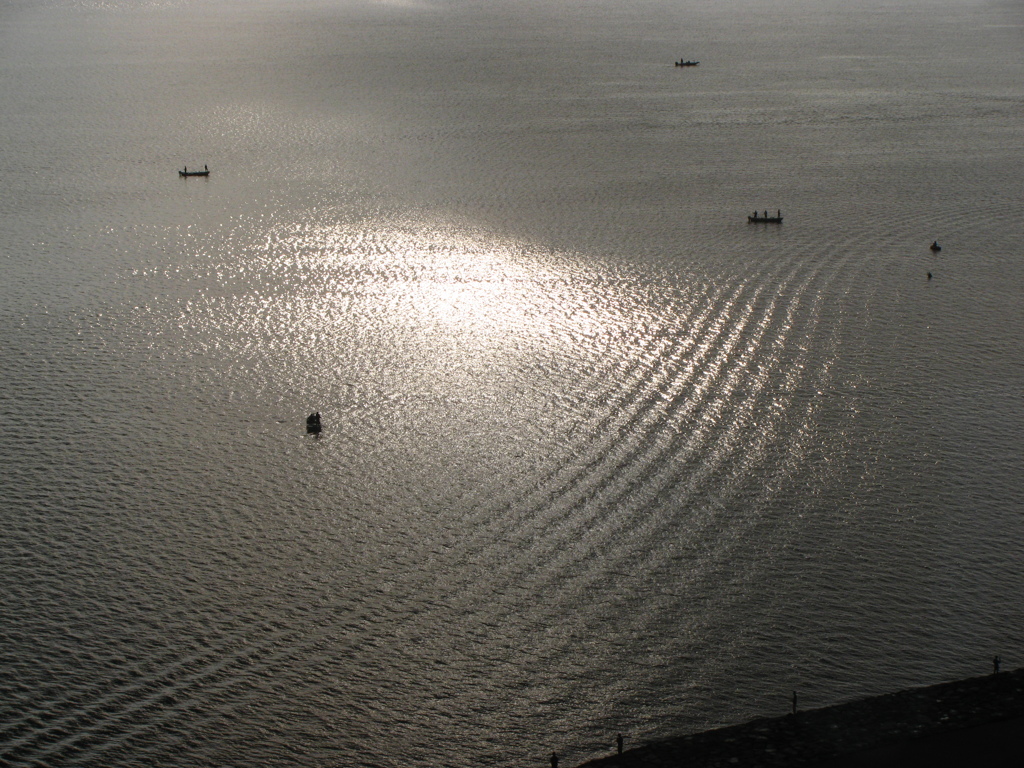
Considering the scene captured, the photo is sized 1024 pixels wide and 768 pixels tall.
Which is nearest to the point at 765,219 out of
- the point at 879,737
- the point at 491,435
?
the point at 491,435

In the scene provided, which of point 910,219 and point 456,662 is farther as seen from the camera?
point 910,219

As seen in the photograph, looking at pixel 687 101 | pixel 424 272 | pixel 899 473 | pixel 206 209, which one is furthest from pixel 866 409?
pixel 687 101

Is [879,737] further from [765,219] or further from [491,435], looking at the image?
[765,219]

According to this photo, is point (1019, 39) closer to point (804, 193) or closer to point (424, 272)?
point (804, 193)

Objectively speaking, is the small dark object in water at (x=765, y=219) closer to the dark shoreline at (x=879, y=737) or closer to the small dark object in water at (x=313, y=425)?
the small dark object in water at (x=313, y=425)

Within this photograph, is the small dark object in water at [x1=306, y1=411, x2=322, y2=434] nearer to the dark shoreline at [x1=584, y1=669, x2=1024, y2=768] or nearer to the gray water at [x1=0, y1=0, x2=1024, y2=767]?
the gray water at [x1=0, y1=0, x2=1024, y2=767]

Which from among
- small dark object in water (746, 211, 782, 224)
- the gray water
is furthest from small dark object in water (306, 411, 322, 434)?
small dark object in water (746, 211, 782, 224)
